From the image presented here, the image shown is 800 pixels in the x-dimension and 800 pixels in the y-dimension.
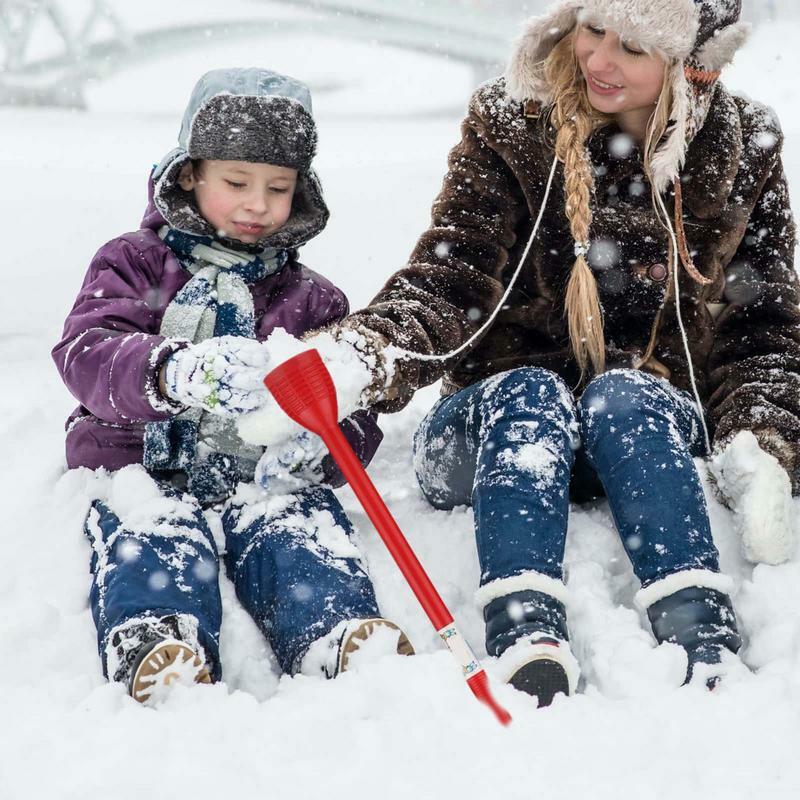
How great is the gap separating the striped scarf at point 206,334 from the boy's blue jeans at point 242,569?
84 mm

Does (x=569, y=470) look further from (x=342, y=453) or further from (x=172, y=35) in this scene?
(x=172, y=35)

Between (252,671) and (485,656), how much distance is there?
47 centimetres

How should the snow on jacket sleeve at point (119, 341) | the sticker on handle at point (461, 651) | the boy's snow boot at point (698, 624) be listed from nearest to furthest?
the sticker on handle at point (461, 651), the boy's snow boot at point (698, 624), the snow on jacket sleeve at point (119, 341)

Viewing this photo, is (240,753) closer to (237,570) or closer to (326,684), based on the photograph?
(326,684)

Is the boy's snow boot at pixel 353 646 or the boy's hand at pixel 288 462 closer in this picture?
the boy's snow boot at pixel 353 646

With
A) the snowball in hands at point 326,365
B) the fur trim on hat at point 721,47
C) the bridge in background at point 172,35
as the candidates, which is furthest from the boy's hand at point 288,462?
the bridge in background at point 172,35

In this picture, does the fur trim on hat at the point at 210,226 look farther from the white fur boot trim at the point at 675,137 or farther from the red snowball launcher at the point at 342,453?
the white fur boot trim at the point at 675,137

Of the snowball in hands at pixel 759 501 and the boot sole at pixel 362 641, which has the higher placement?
the snowball in hands at pixel 759 501

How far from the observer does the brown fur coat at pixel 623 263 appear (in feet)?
7.41

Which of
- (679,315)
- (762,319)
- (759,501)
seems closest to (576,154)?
(679,315)

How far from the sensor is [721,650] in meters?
1.71

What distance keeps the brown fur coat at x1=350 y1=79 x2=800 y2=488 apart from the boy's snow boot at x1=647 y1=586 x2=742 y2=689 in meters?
0.54

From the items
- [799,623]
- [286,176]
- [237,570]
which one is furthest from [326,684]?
[286,176]

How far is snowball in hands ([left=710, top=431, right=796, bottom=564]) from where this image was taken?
1.99m
